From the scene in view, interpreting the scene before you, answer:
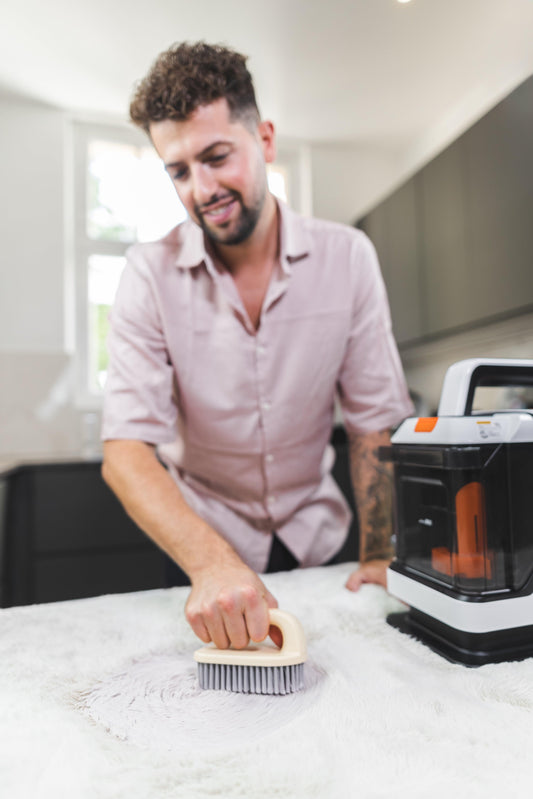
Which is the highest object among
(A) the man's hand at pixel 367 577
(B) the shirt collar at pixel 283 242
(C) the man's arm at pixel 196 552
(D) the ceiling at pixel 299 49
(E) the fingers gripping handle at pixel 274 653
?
(D) the ceiling at pixel 299 49

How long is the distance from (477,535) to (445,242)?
1.53 meters

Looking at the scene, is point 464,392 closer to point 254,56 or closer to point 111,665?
point 111,665

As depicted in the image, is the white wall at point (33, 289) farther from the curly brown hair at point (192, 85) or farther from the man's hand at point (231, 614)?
the man's hand at point (231, 614)

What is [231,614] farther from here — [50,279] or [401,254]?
[401,254]

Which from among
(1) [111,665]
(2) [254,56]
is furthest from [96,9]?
(1) [111,665]

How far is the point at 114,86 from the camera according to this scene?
1209 mm

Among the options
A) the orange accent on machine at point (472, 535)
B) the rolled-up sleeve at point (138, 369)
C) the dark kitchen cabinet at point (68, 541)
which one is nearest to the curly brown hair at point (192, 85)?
the rolled-up sleeve at point (138, 369)

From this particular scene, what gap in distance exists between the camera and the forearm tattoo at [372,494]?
0.98 meters

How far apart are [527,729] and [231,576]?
11.5 inches

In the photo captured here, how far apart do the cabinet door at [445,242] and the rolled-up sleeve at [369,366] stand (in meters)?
0.78

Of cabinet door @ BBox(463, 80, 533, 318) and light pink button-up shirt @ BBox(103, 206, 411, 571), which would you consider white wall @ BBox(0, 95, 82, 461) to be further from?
cabinet door @ BBox(463, 80, 533, 318)

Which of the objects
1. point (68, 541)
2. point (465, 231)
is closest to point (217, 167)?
point (465, 231)

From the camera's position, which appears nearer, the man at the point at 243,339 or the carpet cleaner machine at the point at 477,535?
the carpet cleaner machine at the point at 477,535

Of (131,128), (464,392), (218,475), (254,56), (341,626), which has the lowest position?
(341,626)
